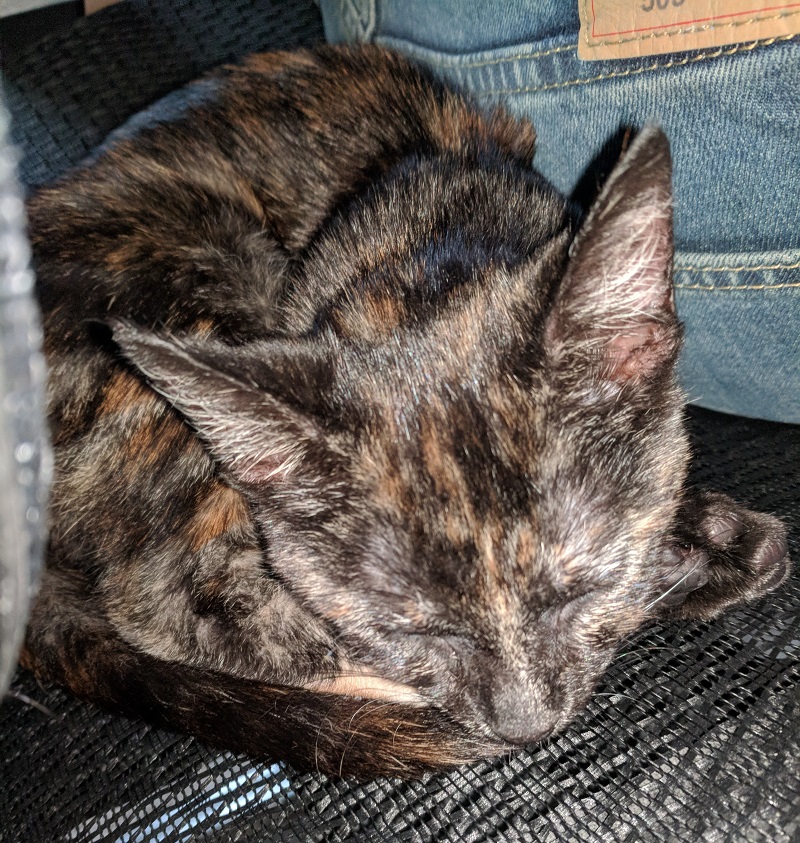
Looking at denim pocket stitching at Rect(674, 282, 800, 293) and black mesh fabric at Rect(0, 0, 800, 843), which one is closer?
black mesh fabric at Rect(0, 0, 800, 843)

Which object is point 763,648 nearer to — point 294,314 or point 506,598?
point 506,598

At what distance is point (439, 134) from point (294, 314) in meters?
0.67

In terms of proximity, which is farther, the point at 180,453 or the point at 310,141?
the point at 310,141

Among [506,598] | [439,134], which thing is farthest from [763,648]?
[439,134]

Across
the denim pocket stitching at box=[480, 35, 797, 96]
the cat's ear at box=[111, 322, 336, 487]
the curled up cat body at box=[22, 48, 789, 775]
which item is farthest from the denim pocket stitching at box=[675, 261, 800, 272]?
the cat's ear at box=[111, 322, 336, 487]

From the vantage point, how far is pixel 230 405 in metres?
1.09

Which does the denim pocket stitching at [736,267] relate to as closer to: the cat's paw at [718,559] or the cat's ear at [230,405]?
the cat's paw at [718,559]

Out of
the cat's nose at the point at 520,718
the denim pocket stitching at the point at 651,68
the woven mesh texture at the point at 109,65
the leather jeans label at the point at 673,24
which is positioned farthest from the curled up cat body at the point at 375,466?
the woven mesh texture at the point at 109,65

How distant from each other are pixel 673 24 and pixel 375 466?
1053mm

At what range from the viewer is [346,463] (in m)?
1.24

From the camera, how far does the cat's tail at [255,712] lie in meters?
1.18

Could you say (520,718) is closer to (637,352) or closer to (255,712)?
(255,712)

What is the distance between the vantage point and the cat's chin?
1.36m

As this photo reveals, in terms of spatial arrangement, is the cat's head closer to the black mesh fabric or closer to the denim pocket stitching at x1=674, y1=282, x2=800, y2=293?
the black mesh fabric
